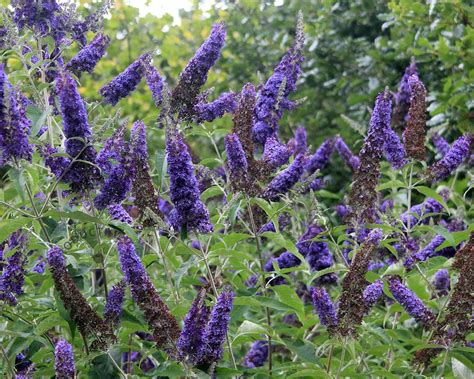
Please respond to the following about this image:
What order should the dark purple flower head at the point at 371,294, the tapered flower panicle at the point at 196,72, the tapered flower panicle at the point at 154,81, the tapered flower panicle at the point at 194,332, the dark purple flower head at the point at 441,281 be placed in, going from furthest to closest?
the dark purple flower head at the point at 441,281 < the tapered flower panicle at the point at 154,81 < the tapered flower panicle at the point at 196,72 < the dark purple flower head at the point at 371,294 < the tapered flower panicle at the point at 194,332

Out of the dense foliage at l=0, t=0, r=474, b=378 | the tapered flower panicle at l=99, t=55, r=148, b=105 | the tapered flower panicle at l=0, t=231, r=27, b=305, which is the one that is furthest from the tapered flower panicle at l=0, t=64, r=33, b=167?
the tapered flower panicle at l=99, t=55, r=148, b=105

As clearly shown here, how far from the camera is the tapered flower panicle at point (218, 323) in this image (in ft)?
9.87

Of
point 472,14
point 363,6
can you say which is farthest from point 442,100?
point 363,6

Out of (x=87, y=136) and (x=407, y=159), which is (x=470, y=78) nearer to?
(x=407, y=159)

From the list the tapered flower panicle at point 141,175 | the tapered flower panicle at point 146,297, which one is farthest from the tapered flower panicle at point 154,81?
the tapered flower panicle at point 146,297

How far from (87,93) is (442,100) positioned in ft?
20.5

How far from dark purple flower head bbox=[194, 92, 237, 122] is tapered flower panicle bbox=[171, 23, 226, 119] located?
0.11 m

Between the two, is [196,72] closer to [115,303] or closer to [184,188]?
[184,188]

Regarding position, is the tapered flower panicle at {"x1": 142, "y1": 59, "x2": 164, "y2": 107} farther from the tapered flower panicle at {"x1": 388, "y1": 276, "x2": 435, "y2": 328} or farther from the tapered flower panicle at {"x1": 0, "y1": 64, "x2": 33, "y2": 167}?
the tapered flower panicle at {"x1": 388, "y1": 276, "x2": 435, "y2": 328}

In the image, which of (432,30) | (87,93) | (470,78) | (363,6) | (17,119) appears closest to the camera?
(17,119)

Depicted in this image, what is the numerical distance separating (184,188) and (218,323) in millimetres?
Answer: 559

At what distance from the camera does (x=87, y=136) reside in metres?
3.35

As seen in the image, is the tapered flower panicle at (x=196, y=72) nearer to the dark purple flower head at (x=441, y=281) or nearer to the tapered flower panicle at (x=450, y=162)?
the tapered flower panicle at (x=450, y=162)

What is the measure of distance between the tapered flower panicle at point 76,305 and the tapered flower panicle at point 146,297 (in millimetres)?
204
